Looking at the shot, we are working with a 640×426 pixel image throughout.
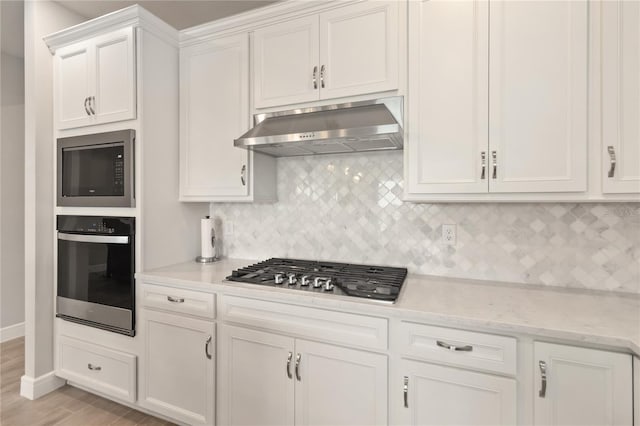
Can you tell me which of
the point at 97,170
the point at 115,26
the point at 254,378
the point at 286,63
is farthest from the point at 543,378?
the point at 115,26

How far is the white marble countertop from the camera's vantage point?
1177 millimetres

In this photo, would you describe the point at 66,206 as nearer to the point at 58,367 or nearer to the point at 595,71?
the point at 58,367

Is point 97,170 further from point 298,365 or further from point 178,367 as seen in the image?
point 298,365

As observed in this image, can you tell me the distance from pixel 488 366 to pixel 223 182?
1.82m

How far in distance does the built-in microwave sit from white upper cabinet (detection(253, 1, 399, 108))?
94cm

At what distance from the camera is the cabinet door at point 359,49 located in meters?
1.76

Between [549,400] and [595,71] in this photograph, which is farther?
[595,71]

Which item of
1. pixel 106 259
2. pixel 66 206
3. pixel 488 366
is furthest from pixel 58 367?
pixel 488 366

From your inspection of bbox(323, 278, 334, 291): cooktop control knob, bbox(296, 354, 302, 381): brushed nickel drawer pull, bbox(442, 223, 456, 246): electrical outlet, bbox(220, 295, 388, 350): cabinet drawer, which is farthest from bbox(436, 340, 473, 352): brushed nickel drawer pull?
bbox(442, 223, 456, 246): electrical outlet

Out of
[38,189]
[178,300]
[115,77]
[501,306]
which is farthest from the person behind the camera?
[38,189]

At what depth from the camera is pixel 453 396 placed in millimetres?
1332

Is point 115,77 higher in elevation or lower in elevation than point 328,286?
higher

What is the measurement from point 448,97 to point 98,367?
2.78m

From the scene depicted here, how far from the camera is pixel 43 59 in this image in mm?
2352
